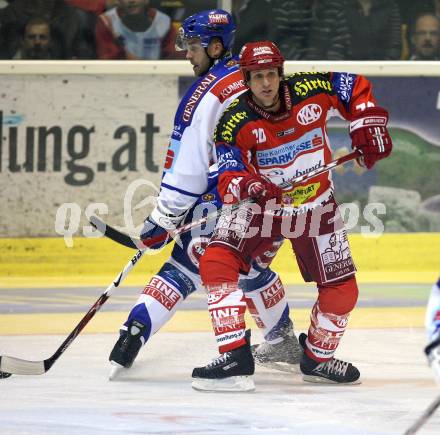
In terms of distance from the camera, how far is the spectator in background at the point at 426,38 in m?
8.44

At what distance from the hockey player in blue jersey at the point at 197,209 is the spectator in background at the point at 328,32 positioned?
9.13ft

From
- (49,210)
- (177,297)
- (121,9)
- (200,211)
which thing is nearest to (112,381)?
(177,297)

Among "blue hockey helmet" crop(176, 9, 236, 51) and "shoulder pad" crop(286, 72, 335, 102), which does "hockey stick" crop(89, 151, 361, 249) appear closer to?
"shoulder pad" crop(286, 72, 335, 102)

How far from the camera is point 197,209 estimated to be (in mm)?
5520

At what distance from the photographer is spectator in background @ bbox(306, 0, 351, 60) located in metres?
8.38

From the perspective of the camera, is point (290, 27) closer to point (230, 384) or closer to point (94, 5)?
point (94, 5)

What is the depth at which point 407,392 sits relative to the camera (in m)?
4.97

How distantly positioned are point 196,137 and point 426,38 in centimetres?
337

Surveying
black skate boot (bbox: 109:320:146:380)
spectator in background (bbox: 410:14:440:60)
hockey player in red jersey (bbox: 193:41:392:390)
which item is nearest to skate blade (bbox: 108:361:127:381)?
black skate boot (bbox: 109:320:146:380)

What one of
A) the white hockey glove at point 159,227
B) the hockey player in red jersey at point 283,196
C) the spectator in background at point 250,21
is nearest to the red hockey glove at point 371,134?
the hockey player in red jersey at point 283,196

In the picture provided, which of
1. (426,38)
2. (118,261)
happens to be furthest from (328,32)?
(118,261)

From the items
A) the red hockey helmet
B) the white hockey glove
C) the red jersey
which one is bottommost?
the white hockey glove

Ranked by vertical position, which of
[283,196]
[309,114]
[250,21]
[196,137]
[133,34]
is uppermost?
[250,21]

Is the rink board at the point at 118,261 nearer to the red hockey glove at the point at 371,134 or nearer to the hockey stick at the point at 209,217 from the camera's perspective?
the hockey stick at the point at 209,217
